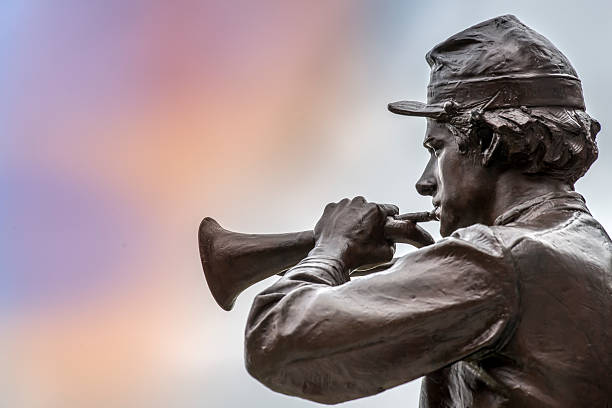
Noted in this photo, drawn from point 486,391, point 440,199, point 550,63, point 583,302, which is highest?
point 550,63

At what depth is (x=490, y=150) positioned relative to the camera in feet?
11.7

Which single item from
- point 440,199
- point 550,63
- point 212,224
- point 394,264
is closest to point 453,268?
point 394,264

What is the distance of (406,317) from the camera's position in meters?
3.15

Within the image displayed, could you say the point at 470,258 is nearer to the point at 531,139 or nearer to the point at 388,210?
the point at 531,139

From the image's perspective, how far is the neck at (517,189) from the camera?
11.7ft

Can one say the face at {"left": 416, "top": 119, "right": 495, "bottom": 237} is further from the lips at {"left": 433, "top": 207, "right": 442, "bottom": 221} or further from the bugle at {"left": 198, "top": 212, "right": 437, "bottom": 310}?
the bugle at {"left": 198, "top": 212, "right": 437, "bottom": 310}

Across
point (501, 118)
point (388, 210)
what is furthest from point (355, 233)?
point (501, 118)

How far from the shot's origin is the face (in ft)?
11.9

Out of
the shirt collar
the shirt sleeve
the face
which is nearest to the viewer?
the shirt sleeve

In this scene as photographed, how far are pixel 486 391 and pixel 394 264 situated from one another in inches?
16.5

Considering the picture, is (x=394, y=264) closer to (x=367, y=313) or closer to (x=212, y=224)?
(x=367, y=313)

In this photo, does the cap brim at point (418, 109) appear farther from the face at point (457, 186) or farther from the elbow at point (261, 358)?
the elbow at point (261, 358)

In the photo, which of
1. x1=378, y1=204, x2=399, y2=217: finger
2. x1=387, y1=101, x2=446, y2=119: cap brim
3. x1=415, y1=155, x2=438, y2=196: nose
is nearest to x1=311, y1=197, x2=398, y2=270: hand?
x1=378, y1=204, x2=399, y2=217: finger

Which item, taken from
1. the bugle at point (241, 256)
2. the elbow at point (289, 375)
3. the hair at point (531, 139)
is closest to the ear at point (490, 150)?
the hair at point (531, 139)
